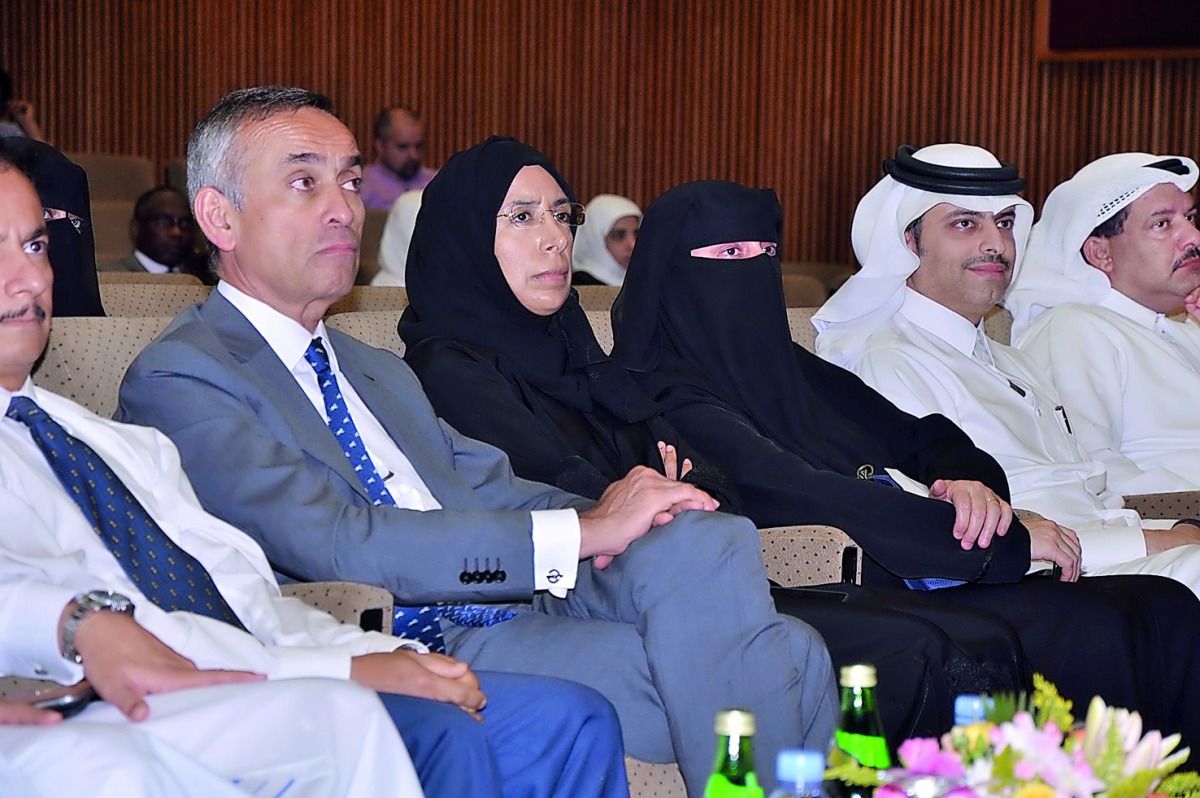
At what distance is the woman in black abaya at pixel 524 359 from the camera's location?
2855mm

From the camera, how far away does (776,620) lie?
234 centimetres

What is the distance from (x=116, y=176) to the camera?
28.9 ft

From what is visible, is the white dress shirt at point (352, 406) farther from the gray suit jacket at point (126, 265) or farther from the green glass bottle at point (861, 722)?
the gray suit jacket at point (126, 265)

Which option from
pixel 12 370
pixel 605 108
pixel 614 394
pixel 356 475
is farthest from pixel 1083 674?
pixel 605 108

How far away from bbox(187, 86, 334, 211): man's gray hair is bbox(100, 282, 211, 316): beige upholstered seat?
1111 mm

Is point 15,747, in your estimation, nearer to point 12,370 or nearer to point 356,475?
point 12,370

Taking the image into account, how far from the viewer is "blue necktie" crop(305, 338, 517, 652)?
246 centimetres

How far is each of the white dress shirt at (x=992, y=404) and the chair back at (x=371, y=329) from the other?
1.16 meters

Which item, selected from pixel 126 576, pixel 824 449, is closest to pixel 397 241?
pixel 824 449

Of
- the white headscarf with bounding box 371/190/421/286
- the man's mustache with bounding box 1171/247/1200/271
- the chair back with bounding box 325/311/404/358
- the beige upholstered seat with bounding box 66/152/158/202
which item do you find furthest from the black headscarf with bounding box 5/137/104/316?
the beige upholstered seat with bounding box 66/152/158/202

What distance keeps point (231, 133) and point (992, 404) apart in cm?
201

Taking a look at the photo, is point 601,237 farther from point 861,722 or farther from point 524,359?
point 861,722

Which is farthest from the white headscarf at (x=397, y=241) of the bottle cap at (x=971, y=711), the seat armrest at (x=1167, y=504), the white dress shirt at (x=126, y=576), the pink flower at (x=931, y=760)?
the pink flower at (x=931, y=760)

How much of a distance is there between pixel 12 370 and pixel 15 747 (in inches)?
25.0
